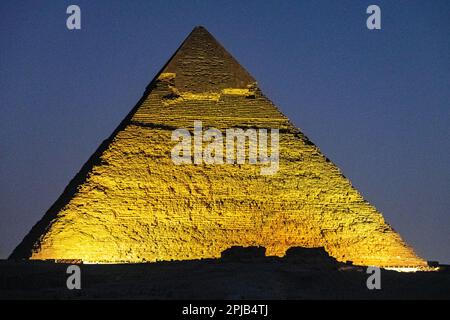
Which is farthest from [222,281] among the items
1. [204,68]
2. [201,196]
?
[204,68]

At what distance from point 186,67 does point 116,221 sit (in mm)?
7661

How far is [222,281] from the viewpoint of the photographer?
89.9 feet

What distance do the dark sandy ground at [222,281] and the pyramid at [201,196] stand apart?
4.90 meters

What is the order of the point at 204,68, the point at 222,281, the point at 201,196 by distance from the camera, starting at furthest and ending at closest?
the point at 204,68 → the point at 201,196 → the point at 222,281

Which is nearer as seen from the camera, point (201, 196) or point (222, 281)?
point (222, 281)

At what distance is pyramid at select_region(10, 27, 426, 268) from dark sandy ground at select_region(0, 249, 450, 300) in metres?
4.90

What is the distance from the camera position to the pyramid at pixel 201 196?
3694 centimetres

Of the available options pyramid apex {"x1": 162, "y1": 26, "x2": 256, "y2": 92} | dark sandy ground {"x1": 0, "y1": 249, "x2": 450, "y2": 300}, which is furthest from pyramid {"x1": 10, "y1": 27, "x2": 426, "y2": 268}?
dark sandy ground {"x1": 0, "y1": 249, "x2": 450, "y2": 300}

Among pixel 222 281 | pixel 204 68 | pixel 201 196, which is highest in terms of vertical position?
pixel 204 68

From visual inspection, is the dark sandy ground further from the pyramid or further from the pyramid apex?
the pyramid apex

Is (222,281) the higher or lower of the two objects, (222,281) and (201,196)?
the lower

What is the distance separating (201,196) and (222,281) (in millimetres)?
11534

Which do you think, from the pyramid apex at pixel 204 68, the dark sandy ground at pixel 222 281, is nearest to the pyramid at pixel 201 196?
the pyramid apex at pixel 204 68

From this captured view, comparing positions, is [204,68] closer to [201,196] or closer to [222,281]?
[201,196]
